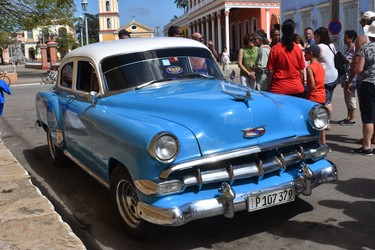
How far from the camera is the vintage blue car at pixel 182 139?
3.25 meters

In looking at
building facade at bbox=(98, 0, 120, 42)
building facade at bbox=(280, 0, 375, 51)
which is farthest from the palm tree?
building facade at bbox=(280, 0, 375, 51)

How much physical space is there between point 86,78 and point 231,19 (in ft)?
147

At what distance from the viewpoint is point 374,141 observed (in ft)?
22.6

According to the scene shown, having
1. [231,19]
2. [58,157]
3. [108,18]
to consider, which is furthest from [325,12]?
[108,18]

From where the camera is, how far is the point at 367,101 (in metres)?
5.96

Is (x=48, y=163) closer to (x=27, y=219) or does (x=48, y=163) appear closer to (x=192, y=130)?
(x=27, y=219)

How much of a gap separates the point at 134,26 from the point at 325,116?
112 metres

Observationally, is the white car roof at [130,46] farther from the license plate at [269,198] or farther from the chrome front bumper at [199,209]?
the license plate at [269,198]

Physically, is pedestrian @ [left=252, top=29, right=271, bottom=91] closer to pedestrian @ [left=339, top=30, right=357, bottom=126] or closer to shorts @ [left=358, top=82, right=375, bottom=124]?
pedestrian @ [left=339, top=30, right=357, bottom=126]

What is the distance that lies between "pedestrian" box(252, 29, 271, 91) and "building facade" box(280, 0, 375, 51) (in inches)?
317

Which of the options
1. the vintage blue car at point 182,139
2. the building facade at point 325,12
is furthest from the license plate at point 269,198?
the building facade at point 325,12

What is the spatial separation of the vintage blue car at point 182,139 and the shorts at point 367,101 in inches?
88.8

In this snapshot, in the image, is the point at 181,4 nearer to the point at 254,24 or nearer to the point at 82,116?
the point at 254,24

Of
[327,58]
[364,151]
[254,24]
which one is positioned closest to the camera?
[364,151]
